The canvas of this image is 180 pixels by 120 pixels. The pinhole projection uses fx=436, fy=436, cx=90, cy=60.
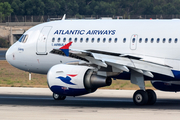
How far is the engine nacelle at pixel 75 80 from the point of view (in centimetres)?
2319

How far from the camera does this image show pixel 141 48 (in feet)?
80.4

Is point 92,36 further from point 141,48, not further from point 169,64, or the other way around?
point 169,64

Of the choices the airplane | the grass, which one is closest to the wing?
the airplane

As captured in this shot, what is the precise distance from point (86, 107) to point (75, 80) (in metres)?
1.59

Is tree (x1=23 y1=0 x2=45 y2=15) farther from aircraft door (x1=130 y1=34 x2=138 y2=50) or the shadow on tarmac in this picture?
aircraft door (x1=130 y1=34 x2=138 y2=50)

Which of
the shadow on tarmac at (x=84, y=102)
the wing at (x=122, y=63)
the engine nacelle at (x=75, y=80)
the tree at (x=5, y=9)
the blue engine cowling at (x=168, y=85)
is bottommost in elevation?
the shadow on tarmac at (x=84, y=102)

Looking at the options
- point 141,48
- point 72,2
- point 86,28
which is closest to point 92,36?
point 86,28

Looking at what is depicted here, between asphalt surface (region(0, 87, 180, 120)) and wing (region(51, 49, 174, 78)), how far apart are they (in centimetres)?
199

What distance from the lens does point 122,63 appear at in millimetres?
22672

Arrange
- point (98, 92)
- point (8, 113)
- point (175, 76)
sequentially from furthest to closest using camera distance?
point (98, 92), point (175, 76), point (8, 113)

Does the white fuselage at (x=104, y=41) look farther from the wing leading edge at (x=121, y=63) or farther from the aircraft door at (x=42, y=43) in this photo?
the wing leading edge at (x=121, y=63)

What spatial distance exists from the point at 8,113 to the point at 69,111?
3.01m

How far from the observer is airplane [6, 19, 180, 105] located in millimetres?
23172

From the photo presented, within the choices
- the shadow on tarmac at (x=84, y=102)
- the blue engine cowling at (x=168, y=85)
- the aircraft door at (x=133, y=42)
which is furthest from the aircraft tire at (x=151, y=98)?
the aircraft door at (x=133, y=42)
